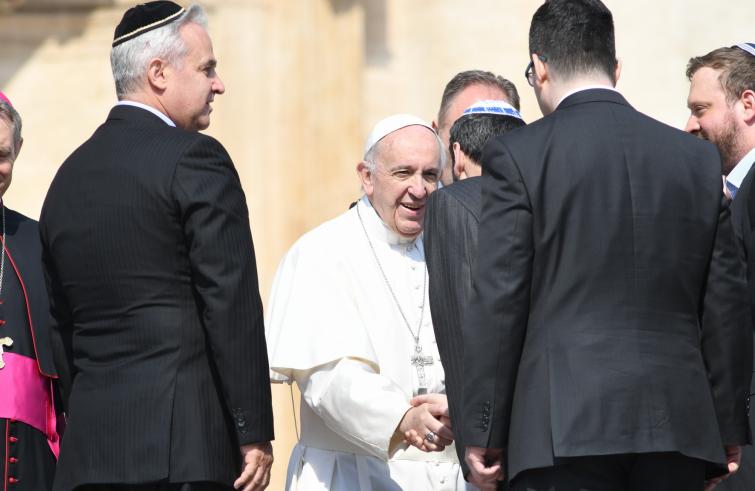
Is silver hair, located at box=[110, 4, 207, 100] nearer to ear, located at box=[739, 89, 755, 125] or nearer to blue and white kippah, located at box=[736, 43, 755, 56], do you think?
ear, located at box=[739, 89, 755, 125]

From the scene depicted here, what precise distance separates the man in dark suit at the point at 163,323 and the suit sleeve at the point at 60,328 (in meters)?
0.15

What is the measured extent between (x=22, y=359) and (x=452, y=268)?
146cm

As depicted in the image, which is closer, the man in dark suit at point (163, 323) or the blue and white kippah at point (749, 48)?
the man in dark suit at point (163, 323)

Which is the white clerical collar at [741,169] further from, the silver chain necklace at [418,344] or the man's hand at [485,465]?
the man's hand at [485,465]

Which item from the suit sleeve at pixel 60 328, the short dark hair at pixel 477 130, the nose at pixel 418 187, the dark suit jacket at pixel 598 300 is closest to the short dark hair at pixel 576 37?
the dark suit jacket at pixel 598 300

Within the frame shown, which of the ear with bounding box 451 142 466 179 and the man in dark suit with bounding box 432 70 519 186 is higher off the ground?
the man in dark suit with bounding box 432 70 519 186

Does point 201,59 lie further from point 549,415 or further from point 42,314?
point 549,415

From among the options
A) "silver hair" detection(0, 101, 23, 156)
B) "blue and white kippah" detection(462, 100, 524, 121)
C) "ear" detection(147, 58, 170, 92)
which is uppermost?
"ear" detection(147, 58, 170, 92)

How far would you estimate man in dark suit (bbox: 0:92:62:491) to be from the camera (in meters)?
4.76

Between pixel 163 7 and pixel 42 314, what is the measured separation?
1.09 meters

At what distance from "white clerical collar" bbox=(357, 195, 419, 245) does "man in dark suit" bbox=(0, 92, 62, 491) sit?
112cm

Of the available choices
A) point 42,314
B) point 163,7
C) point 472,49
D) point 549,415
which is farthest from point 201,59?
point 472,49

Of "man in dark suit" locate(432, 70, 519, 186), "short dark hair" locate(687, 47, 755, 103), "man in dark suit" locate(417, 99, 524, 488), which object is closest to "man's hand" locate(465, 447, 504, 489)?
"man in dark suit" locate(417, 99, 524, 488)

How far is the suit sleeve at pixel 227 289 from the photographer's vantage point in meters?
4.17
